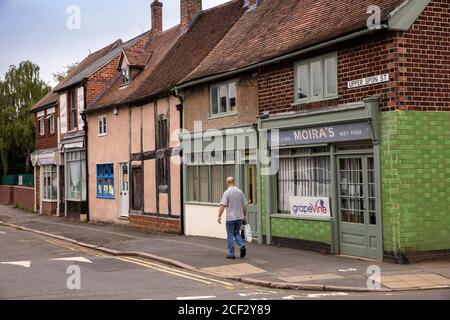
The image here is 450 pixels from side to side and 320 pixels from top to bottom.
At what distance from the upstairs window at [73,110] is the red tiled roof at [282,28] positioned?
11203 millimetres

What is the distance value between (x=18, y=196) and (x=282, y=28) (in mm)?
27854

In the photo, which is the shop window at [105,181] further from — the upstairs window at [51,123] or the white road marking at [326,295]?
the white road marking at [326,295]

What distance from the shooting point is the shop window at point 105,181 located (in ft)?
86.8

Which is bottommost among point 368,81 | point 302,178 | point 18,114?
point 302,178

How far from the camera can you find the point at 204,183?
19.8 metres

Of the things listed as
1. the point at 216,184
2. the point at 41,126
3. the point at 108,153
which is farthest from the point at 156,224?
the point at 41,126

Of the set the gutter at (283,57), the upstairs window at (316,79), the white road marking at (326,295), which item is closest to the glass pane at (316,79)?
the upstairs window at (316,79)

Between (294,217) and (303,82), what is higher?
(303,82)

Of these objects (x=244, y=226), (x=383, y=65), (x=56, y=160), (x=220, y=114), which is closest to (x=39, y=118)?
(x=56, y=160)

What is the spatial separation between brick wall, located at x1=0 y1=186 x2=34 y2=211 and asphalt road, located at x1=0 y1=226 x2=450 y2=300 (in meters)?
21.2

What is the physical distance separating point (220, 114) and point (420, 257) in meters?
7.93

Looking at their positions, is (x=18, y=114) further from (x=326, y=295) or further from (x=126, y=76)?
(x=326, y=295)

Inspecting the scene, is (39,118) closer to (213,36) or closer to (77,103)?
(77,103)

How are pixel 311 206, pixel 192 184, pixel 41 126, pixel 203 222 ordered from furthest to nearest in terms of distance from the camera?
pixel 41 126 → pixel 192 184 → pixel 203 222 → pixel 311 206
